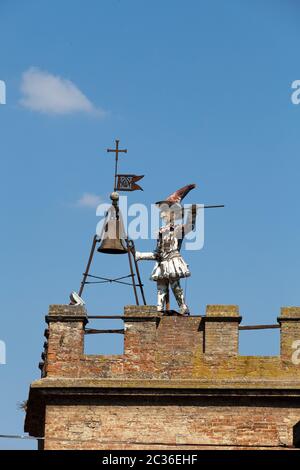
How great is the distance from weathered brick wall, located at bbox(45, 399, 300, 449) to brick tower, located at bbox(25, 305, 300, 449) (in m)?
0.02

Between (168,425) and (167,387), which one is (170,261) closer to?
(167,387)

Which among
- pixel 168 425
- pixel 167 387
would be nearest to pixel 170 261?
pixel 167 387

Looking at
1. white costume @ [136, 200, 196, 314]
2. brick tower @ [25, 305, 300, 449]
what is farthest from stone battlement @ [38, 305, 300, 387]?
white costume @ [136, 200, 196, 314]

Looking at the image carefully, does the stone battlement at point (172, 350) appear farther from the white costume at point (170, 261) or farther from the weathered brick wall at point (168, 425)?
the white costume at point (170, 261)

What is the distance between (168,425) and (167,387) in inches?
28.4

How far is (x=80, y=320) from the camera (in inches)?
1446

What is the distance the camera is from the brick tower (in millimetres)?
35594

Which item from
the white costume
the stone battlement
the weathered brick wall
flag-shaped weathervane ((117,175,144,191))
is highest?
flag-shaped weathervane ((117,175,144,191))

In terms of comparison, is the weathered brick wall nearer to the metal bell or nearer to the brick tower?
the brick tower
